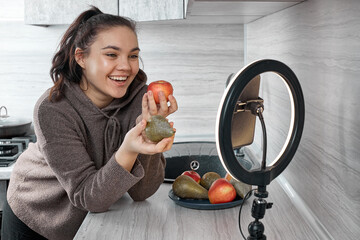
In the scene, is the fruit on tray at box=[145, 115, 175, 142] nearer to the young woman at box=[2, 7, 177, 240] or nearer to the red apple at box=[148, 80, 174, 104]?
the young woman at box=[2, 7, 177, 240]

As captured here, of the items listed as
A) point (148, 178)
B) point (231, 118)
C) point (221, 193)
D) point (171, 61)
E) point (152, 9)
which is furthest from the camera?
point (171, 61)

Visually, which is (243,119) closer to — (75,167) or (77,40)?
(75,167)

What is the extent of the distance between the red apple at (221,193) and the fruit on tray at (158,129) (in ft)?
0.96

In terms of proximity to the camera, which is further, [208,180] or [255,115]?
[208,180]

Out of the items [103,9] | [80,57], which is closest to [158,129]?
[80,57]

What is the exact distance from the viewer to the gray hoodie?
120 centimetres

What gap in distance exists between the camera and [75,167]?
4.03 feet

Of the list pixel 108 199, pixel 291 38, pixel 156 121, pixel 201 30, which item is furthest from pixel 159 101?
pixel 201 30

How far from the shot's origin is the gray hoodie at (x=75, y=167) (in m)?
1.20

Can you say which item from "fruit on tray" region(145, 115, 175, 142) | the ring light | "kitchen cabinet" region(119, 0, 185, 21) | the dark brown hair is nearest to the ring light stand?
the ring light

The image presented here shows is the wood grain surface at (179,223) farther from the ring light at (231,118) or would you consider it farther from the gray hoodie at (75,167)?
the ring light at (231,118)

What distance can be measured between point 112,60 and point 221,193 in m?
0.50

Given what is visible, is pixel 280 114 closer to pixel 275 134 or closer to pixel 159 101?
pixel 275 134

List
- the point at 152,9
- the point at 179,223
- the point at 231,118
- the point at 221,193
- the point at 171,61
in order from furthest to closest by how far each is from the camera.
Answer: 1. the point at 171,61
2. the point at 152,9
3. the point at 221,193
4. the point at 179,223
5. the point at 231,118
